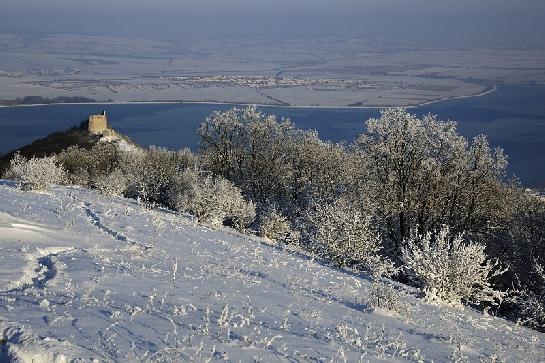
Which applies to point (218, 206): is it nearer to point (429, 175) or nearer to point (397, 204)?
point (397, 204)

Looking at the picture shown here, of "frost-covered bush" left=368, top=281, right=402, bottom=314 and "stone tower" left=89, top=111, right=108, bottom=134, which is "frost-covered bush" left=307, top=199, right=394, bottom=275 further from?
"stone tower" left=89, top=111, right=108, bottom=134

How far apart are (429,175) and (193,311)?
63.1 feet

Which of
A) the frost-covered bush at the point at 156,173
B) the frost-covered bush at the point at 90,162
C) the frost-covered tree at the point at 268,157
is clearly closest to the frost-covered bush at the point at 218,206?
the frost-covered bush at the point at 156,173

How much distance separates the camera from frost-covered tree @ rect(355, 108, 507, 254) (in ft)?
79.5

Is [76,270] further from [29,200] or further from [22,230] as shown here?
[29,200]

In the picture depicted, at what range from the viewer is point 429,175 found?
24.7 metres

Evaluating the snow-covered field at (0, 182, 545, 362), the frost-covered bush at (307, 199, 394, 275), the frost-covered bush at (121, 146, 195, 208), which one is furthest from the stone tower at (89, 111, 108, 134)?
the snow-covered field at (0, 182, 545, 362)

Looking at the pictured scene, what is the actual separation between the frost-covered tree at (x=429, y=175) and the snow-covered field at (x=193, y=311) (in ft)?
37.5

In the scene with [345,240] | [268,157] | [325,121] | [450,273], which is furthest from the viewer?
[325,121]

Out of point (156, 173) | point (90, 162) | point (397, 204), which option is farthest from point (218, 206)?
point (90, 162)

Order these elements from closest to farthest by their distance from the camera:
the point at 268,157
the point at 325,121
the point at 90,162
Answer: the point at 268,157 < the point at 90,162 < the point at 325,121

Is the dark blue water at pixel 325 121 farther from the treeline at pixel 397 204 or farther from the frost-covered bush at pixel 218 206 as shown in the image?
the frost-covered bush at pixel 218 206

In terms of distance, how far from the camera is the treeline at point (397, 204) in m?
14.7

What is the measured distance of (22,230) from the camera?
1173 cm
